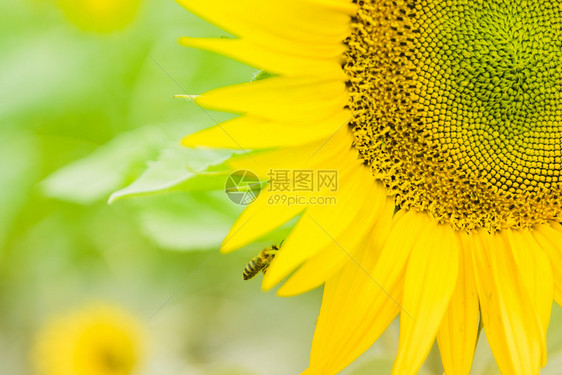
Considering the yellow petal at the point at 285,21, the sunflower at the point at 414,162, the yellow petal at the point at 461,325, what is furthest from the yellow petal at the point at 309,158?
the yellow petal at the point at 461,325

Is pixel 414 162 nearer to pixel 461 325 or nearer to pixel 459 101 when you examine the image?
pixel 459 101

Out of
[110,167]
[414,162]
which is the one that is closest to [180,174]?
[110,167]

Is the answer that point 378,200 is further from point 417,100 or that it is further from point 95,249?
point 95,249

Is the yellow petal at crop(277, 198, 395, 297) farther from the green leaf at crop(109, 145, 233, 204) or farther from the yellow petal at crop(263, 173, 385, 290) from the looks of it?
the green leaf at crop(109, 145, 233, 204)

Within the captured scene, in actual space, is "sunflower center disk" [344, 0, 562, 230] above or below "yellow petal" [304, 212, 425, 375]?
above

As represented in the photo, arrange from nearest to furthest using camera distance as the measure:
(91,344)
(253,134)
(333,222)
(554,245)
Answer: (253,134)
(333,222)
(554,245)
(91,344)

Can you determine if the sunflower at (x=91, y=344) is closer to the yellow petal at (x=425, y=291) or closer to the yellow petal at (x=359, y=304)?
the yellow petal at (x=359, y=304)

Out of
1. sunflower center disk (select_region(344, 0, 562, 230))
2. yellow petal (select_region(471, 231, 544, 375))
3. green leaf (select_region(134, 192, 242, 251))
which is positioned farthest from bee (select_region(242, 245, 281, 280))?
yellow petal (select_region(471, 231, 544, 375))

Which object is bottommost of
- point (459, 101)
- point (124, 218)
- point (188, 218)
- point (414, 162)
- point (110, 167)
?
point (124, 218)
